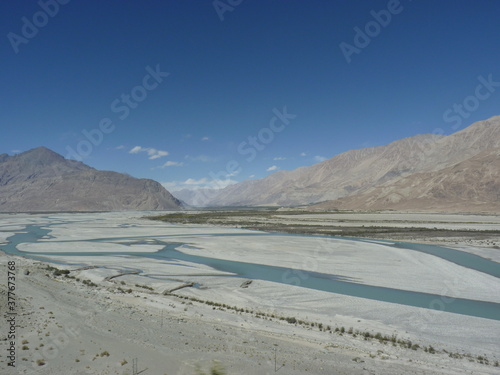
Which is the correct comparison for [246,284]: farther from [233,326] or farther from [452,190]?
[452,190]

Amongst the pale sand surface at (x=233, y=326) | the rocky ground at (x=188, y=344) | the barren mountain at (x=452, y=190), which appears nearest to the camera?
the rocky ground at (x=188, y=344)

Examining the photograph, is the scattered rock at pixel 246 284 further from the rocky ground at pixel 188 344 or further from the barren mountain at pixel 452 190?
the barren mountain at pixel 452 190

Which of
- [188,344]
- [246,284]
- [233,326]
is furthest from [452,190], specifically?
[188,344]

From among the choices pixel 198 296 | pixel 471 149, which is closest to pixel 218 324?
pixel 198 296

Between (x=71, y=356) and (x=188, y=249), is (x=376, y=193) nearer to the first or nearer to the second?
(x=188, y=249)

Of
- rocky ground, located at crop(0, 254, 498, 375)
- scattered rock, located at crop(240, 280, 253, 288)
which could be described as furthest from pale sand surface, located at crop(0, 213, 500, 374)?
scattered rock, located at crop(240, 280, 253, 288)

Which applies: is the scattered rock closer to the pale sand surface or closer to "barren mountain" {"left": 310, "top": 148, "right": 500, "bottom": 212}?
the pale sand surface

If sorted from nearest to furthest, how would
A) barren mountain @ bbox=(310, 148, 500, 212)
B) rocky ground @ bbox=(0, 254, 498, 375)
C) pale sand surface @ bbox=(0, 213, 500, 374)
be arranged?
rocky ground @ bbox=(0, 254, 498, 375), pale sand surface @ bbox=(0, 213, 500, 374), barren mountain @ bbox=(310, 148, 500, 212)

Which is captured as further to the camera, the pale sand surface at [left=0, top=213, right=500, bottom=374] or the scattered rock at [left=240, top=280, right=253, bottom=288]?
the scattered rock at [left=240, top=280, right=253, bottom=288]

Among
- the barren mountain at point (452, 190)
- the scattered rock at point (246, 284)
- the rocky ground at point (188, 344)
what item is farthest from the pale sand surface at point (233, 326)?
the barren mountain at point (452, 190)
